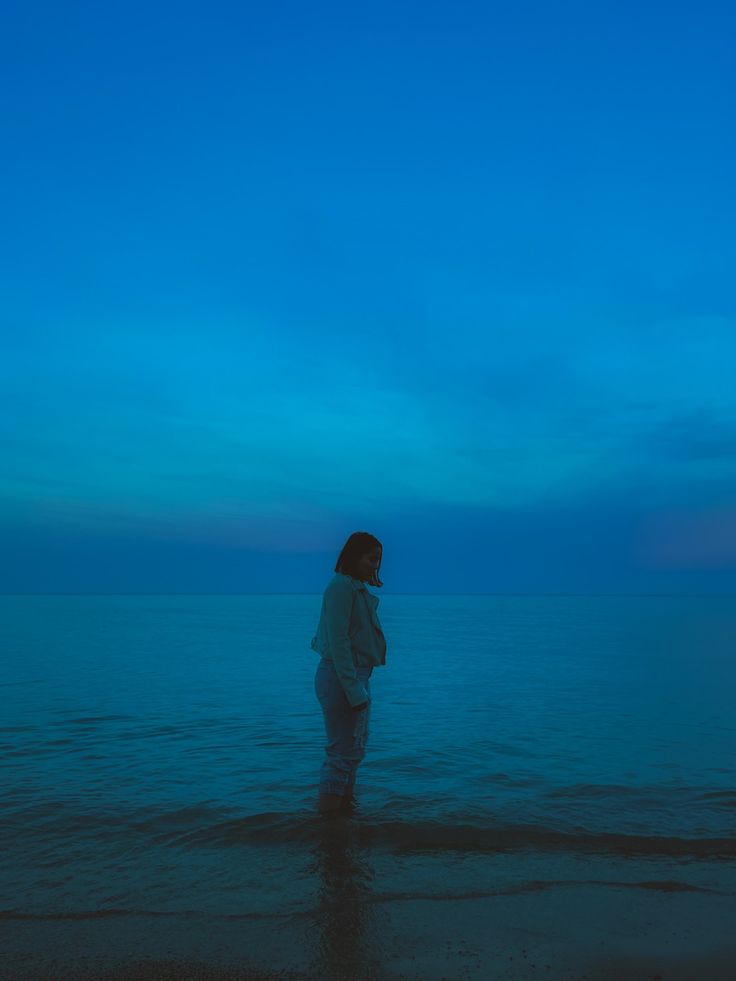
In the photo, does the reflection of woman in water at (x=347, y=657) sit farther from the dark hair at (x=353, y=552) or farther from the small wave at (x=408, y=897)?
the small wave at (x=408, y=897)

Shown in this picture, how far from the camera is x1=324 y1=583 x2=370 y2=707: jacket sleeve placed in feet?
23.2

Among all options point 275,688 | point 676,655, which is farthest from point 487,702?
point 676,655

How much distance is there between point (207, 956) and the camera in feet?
14.8

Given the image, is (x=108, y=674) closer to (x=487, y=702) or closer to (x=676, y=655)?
(x=487, y=702)

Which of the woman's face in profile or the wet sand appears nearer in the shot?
the wet sand

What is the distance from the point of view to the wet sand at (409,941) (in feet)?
14.1

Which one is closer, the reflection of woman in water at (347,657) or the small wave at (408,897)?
the small wave at (408,897)

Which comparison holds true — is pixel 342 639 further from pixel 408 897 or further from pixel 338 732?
pixel 408 897

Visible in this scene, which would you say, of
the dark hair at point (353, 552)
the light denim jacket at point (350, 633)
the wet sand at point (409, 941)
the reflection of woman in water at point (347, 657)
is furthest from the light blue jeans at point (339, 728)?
the wet sand at point (409, 941)

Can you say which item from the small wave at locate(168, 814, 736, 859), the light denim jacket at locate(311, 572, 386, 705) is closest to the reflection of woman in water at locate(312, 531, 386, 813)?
the light denim jacket at locate(311, 572, 386, 705)

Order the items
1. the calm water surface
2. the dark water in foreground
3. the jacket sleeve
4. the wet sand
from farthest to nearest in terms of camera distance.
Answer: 1. the jacket sleeve
2. the calm water surface
3. the dark water in foreground
4. the wet sand

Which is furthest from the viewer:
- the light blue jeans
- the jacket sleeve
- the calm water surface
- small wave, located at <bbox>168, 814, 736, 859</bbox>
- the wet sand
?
the light blue jeans

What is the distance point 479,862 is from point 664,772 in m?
4.78

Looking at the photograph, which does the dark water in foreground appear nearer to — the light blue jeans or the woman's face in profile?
the light blue jeans
